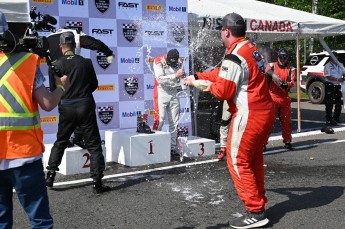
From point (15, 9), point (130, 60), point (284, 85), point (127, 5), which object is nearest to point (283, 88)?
point (284, 85)

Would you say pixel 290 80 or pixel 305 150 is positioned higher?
pixel 290 80

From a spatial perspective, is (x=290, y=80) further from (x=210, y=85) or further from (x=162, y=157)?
(x=210, y=85)

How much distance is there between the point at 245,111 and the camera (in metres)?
4.52

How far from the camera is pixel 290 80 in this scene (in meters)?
8.81

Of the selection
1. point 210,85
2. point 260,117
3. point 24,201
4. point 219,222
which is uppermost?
point 210,85

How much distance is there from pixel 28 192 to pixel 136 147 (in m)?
4.50

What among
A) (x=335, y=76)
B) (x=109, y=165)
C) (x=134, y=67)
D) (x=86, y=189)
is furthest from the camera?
(x=335, y=76)

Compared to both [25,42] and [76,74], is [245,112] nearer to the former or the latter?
[25,42]

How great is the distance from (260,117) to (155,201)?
173cm

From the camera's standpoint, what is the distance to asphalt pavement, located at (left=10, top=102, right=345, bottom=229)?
4.77 m

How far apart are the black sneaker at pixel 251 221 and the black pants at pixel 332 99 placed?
870cm

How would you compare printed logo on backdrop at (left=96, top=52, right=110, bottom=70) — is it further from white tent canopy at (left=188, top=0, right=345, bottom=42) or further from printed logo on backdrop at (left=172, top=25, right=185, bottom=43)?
white tent canopy at (left=188, top=0, right=345, bottom=42)

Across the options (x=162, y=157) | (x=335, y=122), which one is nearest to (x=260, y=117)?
(x=162, y=157)

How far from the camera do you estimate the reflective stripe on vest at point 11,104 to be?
3.09 meters
